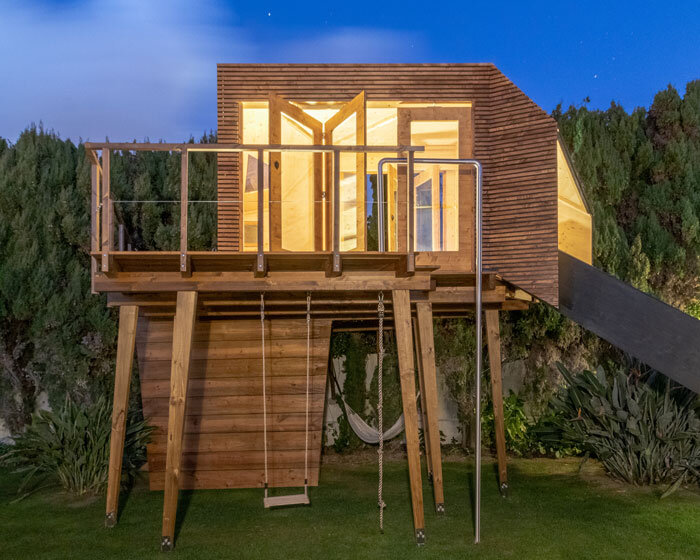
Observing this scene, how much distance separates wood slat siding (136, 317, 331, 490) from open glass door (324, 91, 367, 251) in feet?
4.26

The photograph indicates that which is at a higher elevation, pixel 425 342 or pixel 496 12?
pixel 496 12

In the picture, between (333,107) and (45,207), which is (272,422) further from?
(45,207)

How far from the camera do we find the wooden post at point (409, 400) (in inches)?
277

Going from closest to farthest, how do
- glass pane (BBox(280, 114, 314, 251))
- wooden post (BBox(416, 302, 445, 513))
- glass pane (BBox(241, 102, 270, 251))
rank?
wooden post (BBox(416, 302, 445, 513)) < glass pane (BBox(241, 102, 270, 251)) < glass pane (BBox(280, 114, 314, 251))

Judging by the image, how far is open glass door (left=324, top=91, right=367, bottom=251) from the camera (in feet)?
28.5

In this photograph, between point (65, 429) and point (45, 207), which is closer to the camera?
point (65, 429)

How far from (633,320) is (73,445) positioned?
6345 millimetres

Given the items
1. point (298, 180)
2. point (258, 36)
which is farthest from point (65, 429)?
point (258, 36)

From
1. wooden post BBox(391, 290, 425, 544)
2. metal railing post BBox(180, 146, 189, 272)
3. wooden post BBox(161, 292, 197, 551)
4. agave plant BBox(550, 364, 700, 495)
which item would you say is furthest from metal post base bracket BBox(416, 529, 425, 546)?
agave plant BBox(550, 364, 700, 495)

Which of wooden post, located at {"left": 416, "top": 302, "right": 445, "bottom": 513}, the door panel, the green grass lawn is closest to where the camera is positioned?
the green grass lawn

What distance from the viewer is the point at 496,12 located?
88625 mm

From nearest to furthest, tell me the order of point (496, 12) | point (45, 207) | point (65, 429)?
point (65, 429) → point (45, 207) → point (496, 12)

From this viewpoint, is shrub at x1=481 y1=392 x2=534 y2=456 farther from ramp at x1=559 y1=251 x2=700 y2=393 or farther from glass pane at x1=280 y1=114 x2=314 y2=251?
glass pane at x1=280 y1=114 x2=314 y2=251

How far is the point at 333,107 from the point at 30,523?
5.73 meters
